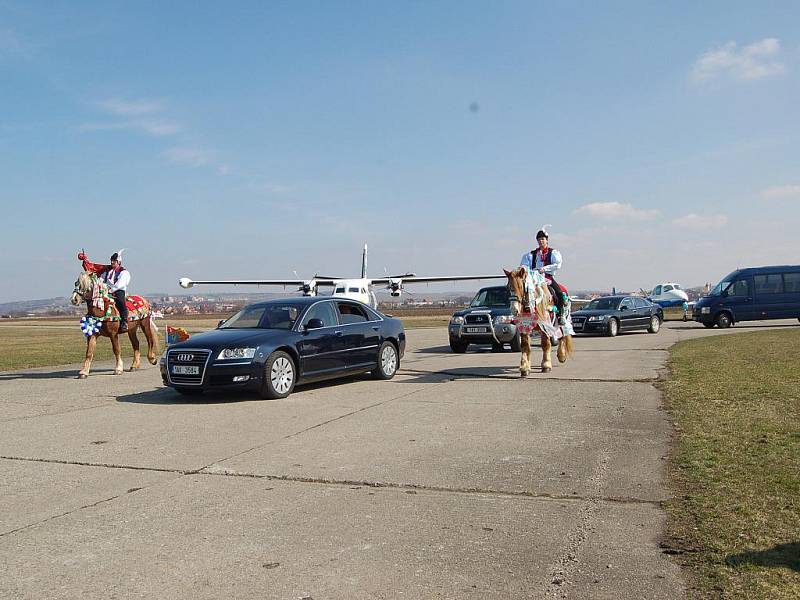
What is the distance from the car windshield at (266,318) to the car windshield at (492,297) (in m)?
8.29

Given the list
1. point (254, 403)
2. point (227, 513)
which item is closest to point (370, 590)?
point (227, 513)

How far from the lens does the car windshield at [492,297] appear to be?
755 inches

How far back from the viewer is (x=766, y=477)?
18.0 ft

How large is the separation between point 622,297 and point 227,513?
25.0m

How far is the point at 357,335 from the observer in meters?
12.4

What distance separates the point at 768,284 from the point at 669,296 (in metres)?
25.8

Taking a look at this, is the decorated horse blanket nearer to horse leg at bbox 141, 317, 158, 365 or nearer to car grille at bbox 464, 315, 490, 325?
car grille at bbox 464, 315, 490, 325

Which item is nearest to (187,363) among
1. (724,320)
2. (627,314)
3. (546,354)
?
(546,354)

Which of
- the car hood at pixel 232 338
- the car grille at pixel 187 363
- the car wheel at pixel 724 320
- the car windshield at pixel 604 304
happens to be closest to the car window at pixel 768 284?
the car wheel at pixel 724 320

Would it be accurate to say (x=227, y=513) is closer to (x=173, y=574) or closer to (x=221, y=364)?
(x=173, y=574)

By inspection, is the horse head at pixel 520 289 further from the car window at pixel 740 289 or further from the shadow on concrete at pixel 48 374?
the car window at pixel 740 289

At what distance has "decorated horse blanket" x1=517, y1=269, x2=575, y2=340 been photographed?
42.1ft

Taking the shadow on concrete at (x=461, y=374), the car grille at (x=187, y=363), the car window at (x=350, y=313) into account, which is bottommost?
the shadow on concrete at (x=461, y=374)

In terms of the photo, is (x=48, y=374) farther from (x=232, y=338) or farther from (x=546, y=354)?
(x=546, y=354)
